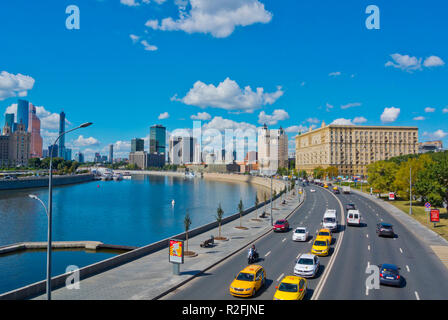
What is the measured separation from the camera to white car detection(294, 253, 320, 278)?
839 inches

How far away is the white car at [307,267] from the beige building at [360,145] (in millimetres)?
174537

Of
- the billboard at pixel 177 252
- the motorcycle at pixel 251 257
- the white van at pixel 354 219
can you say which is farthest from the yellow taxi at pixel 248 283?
the white van at pixel 354 219

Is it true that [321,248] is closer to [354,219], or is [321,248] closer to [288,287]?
[288,287]

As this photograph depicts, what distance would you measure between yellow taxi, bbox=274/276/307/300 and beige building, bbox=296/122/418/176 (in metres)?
180

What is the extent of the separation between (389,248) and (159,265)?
21.8m

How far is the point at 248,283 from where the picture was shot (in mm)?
18266

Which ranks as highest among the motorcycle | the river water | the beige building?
the beige building

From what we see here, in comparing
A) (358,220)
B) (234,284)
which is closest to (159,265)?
(234,284)

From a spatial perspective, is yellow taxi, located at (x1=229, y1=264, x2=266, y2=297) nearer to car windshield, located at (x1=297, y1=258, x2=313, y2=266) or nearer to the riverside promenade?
car windshield, located at (x1=297, y1=258, x2=313, y2=266)

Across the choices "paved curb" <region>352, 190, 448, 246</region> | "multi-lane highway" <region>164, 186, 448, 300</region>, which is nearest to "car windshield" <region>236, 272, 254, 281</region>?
"multi-lane highway" <region>164, 186, 448, 300</region>

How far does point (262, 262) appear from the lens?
85.1 ft

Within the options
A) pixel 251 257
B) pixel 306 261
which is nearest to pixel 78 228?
pixel 251 257

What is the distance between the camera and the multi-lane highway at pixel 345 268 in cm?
1889
